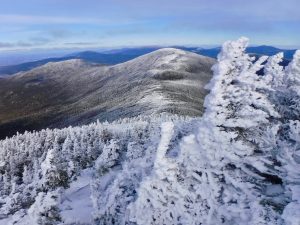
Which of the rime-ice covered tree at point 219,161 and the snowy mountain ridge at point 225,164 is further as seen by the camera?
the rime-ice covered tree at point 219,161

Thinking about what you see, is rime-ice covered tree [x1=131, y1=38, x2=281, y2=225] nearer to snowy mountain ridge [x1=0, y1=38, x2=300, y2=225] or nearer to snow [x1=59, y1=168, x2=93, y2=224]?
snowy mountain ridge [x1=0, y1=38, x2=300, y2=225]

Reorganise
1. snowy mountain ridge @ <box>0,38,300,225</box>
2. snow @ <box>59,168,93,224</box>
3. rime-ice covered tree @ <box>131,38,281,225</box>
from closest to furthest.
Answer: snowy mountain ridge @ <box>0,38,300,225</box>
rime-ice covered tree @ <box>131,38,281,225</box>
snow @ <box>59,168,93,224</box>

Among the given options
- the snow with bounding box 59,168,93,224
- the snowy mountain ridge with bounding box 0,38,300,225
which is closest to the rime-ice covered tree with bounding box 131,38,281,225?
the snowy mountain ridge with bounding box 0,38,300,225

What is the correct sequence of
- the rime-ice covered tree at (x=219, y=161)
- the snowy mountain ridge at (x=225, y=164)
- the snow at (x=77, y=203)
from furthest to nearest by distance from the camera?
1. the snow at (x=77, y=203)
2. the rime-ice covered tree at (x=219, y=161)
3. the snowy mountain ridge at (x=225, y=164)

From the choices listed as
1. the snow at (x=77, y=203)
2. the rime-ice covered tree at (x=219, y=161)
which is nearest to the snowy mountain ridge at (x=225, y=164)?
the rime-ice covered tree at (x=219, y=161)

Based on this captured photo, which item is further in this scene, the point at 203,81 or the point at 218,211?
the point at 203,81

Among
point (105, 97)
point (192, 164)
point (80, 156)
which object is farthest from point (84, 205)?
point (105, 97)

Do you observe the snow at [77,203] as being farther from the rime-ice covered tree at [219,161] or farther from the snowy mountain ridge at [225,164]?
the rime-ice covered tree at [219,161]

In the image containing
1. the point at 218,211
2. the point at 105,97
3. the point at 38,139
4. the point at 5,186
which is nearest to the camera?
the point at 218,211

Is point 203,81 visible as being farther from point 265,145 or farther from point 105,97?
point 265,145

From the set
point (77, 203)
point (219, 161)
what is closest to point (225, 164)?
point (219, 161)

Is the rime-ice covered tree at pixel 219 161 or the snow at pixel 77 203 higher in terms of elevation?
the rime-ice covered tree at pixel 219 161
